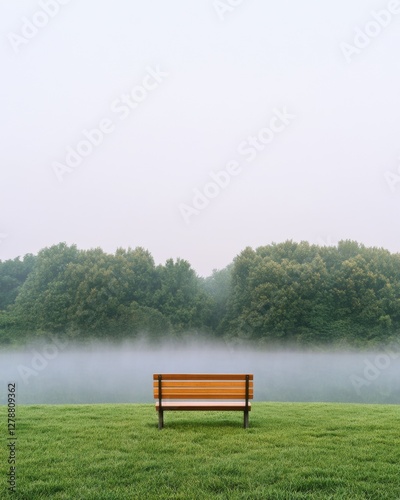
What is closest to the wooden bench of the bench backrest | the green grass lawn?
the bench backrest

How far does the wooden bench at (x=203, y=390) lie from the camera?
925 centimetres

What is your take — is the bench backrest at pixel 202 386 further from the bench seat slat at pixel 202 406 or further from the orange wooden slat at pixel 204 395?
the bench seat slat at pixel 202 406

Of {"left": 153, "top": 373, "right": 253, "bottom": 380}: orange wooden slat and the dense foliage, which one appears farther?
the dense foliage

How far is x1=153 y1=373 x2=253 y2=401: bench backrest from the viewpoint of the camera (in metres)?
9.27

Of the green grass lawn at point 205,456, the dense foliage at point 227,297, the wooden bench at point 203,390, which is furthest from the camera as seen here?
the dense foliage at point 227,297

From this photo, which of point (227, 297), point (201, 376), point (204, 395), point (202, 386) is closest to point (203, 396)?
point (204, 395)

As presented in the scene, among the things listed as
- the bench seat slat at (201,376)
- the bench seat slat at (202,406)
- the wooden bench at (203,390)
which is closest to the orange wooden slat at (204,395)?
the wooden bench at (203,390)

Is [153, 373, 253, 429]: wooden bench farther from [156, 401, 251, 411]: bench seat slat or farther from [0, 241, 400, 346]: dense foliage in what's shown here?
[0, 241, 400, 346]: dense foliage

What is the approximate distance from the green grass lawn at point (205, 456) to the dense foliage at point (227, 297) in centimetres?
3943

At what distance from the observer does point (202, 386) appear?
9281 millimetres

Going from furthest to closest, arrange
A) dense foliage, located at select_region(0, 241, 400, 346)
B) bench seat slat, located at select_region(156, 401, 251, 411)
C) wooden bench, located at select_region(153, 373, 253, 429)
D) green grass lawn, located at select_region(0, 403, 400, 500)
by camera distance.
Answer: dense foliage, located at select_region(0, 241, 400, 346) → wooden bench, located at select_region(153, 373, 253, 429) → bench seat slat, located at select_region(156, 401, 251, 411) → green grass lawn, located at select_region(0, 403, 400, 500)

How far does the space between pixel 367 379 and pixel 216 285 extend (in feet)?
90.5

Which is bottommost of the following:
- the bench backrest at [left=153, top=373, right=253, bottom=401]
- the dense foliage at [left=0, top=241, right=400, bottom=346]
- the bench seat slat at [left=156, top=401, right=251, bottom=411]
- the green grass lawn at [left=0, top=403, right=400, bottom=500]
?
the green grass lawn at [left=0, top=403, right=400, bottom=500]

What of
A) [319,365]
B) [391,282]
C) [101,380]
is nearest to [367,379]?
[319,365]
